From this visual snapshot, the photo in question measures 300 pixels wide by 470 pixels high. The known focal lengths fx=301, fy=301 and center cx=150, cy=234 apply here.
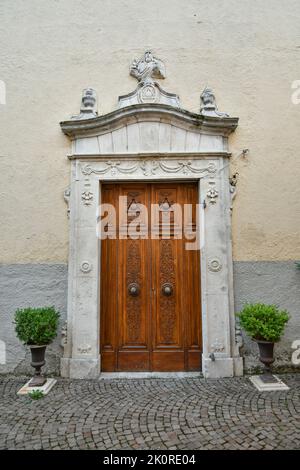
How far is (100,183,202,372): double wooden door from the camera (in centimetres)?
439

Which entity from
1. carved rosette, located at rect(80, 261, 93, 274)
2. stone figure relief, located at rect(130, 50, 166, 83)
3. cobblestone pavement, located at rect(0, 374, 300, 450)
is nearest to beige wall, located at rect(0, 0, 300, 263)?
stone figure relief, located at rect(130, 50, 166, 83)

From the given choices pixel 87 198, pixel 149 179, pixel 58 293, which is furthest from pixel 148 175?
pixel 58 293

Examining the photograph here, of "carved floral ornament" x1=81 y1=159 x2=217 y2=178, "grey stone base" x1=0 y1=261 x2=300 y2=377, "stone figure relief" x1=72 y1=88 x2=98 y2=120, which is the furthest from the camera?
"stone figure relief" x1=72 y1=88 x2=98 y2=120

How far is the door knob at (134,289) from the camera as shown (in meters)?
4.40

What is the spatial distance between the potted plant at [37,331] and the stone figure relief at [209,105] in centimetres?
369

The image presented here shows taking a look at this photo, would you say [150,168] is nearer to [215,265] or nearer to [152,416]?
[215,265]

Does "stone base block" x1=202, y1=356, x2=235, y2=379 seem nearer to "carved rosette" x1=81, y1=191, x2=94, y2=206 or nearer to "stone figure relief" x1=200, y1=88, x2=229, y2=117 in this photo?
"carved rosette" x1=81, y1=191, x2=94, y2=206

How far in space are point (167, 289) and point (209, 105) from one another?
9.40 ft

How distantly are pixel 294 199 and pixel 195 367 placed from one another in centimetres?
289

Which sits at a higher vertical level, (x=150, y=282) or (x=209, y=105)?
(x=209, y=105)

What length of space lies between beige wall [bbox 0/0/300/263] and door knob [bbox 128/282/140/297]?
3.52 feet

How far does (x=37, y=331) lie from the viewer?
12.4 ft

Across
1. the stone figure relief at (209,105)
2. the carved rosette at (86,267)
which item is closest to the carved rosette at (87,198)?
the carved rosette at (86,267)

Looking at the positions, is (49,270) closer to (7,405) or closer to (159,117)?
(7,405)
